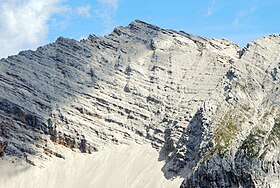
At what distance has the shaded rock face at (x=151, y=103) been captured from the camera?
502 feet

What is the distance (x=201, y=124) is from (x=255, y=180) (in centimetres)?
2898

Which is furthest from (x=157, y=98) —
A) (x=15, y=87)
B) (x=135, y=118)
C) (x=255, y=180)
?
(x=255, y=180)

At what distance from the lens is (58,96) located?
182 meters

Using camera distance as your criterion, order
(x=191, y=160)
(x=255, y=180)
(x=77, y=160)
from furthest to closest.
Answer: (x=77, y=160)
(x=191, y=160)
(x=255, y=180)

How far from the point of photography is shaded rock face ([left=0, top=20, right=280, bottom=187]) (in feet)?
502

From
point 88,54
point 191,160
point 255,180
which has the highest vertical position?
point 88,54

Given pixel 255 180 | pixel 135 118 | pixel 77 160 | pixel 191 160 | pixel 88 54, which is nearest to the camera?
pixel 255 180

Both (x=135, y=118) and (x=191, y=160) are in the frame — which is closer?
(x=191, y=160)

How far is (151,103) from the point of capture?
183125 mm

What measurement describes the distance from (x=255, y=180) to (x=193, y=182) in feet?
47.1

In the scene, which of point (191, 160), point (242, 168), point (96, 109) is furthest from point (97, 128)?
point (242, 168)

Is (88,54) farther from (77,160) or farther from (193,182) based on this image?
(193,182)

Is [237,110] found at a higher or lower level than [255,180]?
higher

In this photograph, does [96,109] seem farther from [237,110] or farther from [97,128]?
[237,110]
